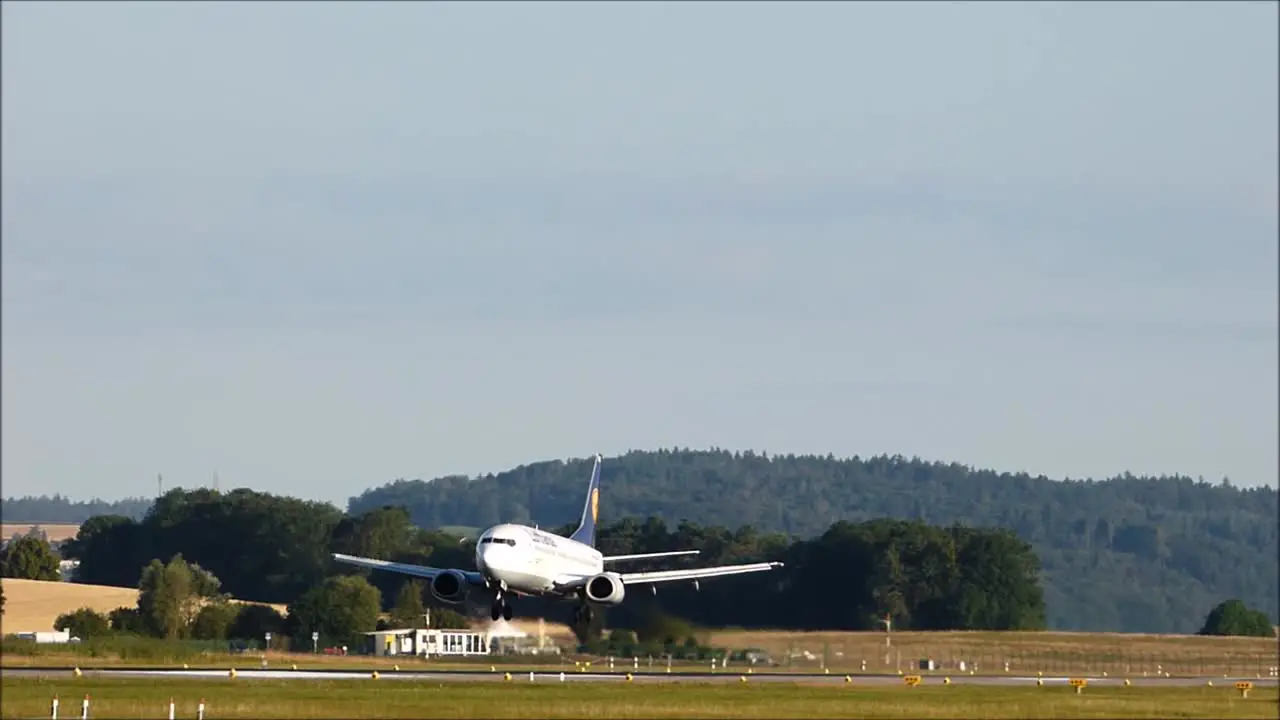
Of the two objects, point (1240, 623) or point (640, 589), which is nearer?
point (640, 589)

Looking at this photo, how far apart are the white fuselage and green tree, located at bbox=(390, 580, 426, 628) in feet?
93.4

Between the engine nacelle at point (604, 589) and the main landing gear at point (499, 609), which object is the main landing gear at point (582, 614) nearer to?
the engine nacelle at point (604, 589)

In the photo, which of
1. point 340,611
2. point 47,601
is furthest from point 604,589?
point 47,601

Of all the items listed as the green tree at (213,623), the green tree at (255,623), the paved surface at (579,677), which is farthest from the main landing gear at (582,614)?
the green tree at (213,623)

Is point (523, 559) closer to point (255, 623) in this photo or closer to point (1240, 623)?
point (255, 623)

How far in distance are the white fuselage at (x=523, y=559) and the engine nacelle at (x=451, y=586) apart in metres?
3.27

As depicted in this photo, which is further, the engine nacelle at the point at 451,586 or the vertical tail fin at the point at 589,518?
the vertical tail fin at the point at 589,518

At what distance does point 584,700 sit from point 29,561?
368ft

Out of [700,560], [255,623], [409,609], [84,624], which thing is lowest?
[84,624]

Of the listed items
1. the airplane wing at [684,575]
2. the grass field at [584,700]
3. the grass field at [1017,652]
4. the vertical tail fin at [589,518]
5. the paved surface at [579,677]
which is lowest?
the grass field at [584,700]

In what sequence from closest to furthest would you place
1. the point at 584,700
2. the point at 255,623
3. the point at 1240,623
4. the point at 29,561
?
the point at 584,700 < the point at 255,623 < the point at 1240,623 < the point at 29,561

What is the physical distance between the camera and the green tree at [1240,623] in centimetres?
14925

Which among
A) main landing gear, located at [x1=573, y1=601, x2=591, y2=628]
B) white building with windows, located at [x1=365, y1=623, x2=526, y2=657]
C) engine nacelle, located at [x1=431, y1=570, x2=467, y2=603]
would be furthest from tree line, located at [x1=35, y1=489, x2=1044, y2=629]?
engine nacelle, located at [x1=431, y1=570, x2=467, y2=603]

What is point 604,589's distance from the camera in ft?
326
